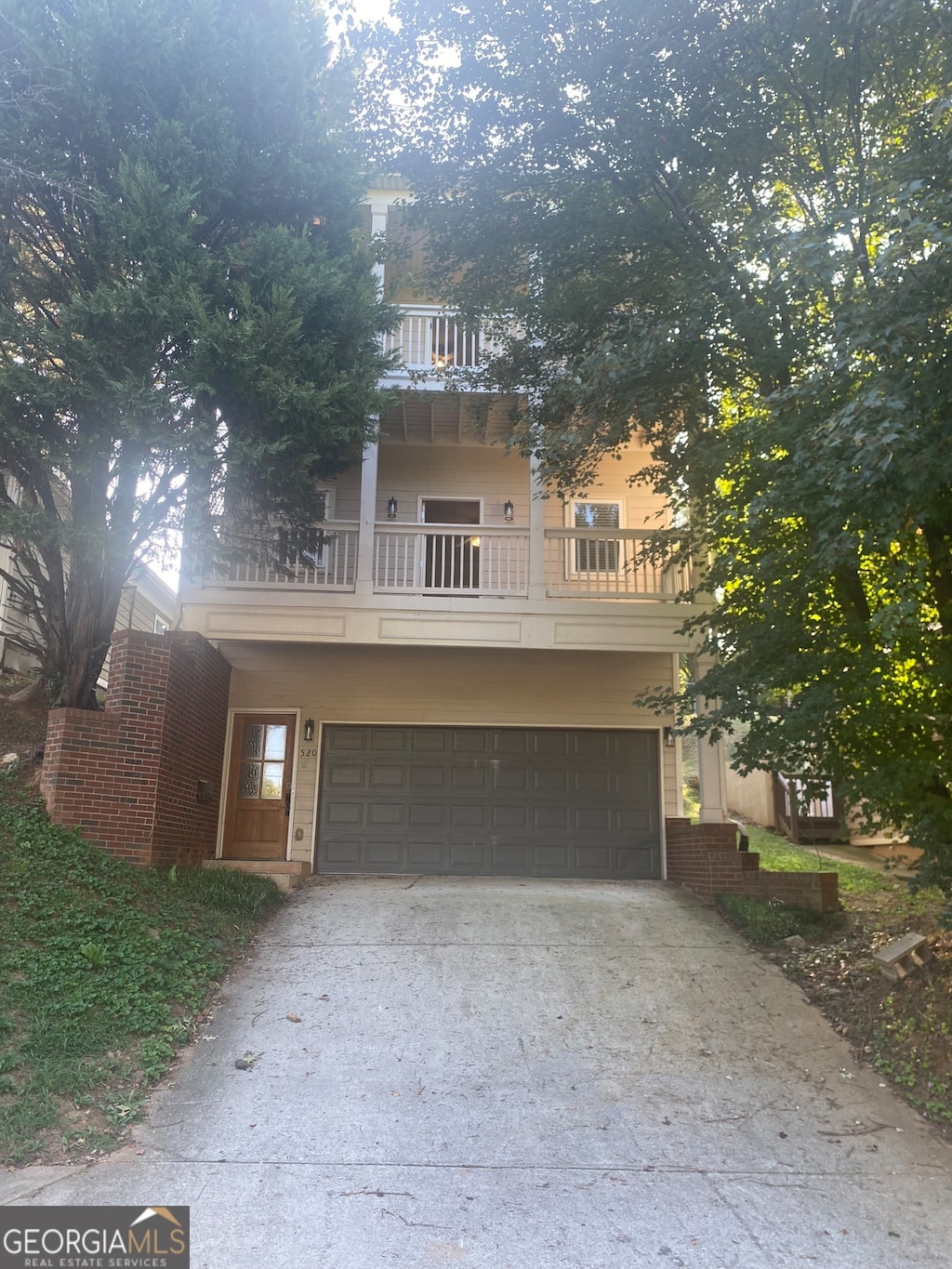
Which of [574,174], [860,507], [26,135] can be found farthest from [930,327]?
[26,135]

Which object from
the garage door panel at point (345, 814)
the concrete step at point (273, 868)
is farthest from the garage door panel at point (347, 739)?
the concrete step at point (273, 868)

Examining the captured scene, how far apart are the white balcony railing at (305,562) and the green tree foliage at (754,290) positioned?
2.63 metres

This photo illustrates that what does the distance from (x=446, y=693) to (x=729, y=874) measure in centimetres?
408

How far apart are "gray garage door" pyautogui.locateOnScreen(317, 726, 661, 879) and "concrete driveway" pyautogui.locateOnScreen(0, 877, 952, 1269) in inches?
112

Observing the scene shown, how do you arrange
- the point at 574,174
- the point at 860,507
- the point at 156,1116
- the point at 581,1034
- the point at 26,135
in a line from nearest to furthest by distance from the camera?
the point at 156,1116 → the point at 860,507 → the point at 581,1034 → the point at 26,135 → the point at 574,174

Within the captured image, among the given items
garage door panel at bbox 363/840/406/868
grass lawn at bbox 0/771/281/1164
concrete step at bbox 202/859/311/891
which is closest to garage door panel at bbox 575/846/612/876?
garage door panel at bbox 363/840/406/868

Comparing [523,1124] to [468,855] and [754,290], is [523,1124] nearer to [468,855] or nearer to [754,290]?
[468,855]

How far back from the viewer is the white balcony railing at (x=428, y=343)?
10969 mm

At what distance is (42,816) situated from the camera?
293 inches

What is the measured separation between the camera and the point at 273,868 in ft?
31.8

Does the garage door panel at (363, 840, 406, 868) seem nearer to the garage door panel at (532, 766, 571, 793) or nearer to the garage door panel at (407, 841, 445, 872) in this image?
the garage door panel at (407, 841, 445, 872)

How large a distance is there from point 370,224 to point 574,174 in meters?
4.60

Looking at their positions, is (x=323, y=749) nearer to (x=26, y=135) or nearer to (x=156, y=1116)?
(x=156, y=1116)

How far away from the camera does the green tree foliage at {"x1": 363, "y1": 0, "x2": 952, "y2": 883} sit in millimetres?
5227
